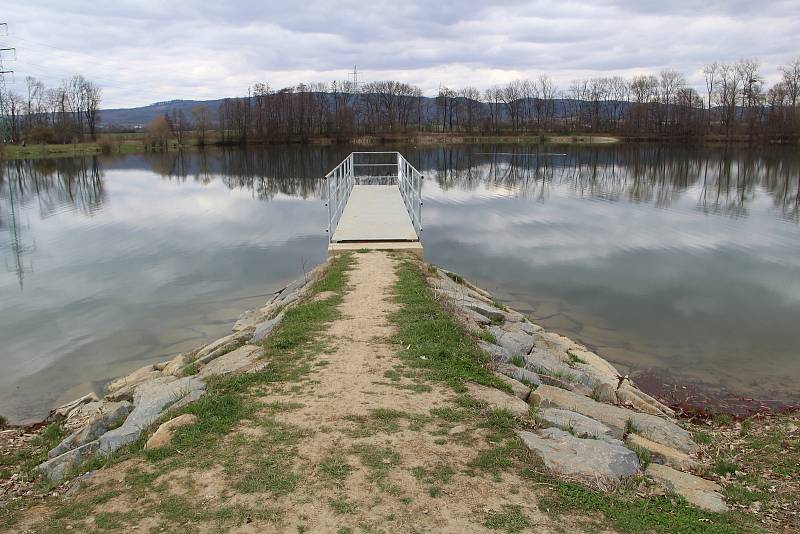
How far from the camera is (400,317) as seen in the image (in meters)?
8.41

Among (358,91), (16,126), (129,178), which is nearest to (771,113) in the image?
(358,91)

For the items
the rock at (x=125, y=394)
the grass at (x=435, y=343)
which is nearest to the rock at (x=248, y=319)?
the rock at (x=125, y=394)

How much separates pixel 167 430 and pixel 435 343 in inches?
125

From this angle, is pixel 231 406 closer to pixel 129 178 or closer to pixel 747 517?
pixel 747 517

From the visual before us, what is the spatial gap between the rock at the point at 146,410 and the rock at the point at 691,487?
4.28 metres

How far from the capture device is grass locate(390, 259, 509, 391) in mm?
6523

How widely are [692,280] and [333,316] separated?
1093 cm

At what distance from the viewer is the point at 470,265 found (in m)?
17.4

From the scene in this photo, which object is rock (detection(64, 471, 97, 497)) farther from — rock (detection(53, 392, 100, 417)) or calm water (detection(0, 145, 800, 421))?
calm water (detection(0, 145, 800, 421))

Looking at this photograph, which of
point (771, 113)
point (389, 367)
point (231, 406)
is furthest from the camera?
point (771, 113)

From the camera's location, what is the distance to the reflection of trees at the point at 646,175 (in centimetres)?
3052

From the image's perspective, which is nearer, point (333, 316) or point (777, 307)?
point (333, 316)

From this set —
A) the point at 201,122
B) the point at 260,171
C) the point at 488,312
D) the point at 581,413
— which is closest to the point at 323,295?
the point at 488,312

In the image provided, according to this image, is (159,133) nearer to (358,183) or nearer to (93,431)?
(358,183)
